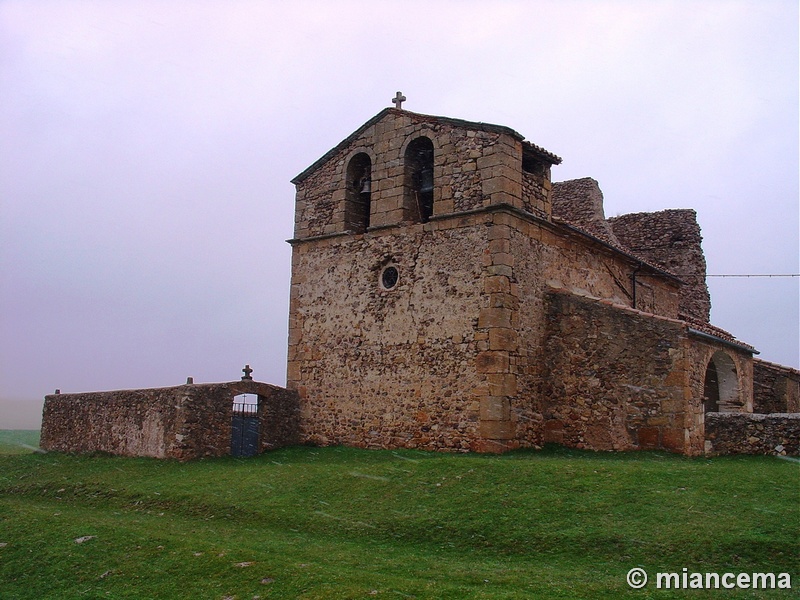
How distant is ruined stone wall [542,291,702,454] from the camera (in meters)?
15.2

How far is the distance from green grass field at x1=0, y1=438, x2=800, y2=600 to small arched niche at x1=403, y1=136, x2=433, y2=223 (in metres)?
6.04

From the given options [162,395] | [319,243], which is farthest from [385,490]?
[319,243]

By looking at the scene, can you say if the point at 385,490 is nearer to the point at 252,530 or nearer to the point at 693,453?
the point at 252,530

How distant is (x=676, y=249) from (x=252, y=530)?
1952 cm

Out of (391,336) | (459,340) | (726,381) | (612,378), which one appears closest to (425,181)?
(391,336)

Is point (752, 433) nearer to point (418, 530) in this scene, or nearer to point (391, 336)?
point (418, 530)

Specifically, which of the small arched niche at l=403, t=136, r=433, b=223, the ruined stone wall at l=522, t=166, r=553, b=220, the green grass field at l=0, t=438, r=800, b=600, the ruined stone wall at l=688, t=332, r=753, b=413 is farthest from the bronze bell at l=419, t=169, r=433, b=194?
the ruined stone wall at l=688, t=332, r=753, b=413

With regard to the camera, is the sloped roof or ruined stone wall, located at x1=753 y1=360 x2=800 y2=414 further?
ruined stone wall, located at x1=753 y1=360 x2=800 y2=414

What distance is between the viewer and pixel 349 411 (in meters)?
18.1

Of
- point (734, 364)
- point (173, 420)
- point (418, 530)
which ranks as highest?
point (734, 364)

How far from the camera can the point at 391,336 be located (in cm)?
1756

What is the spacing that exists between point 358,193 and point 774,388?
1225cm

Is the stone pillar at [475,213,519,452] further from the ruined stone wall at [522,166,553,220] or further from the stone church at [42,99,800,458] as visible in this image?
the ruined stone wall at [522,166,553,220]

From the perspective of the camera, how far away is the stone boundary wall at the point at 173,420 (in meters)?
17.1
